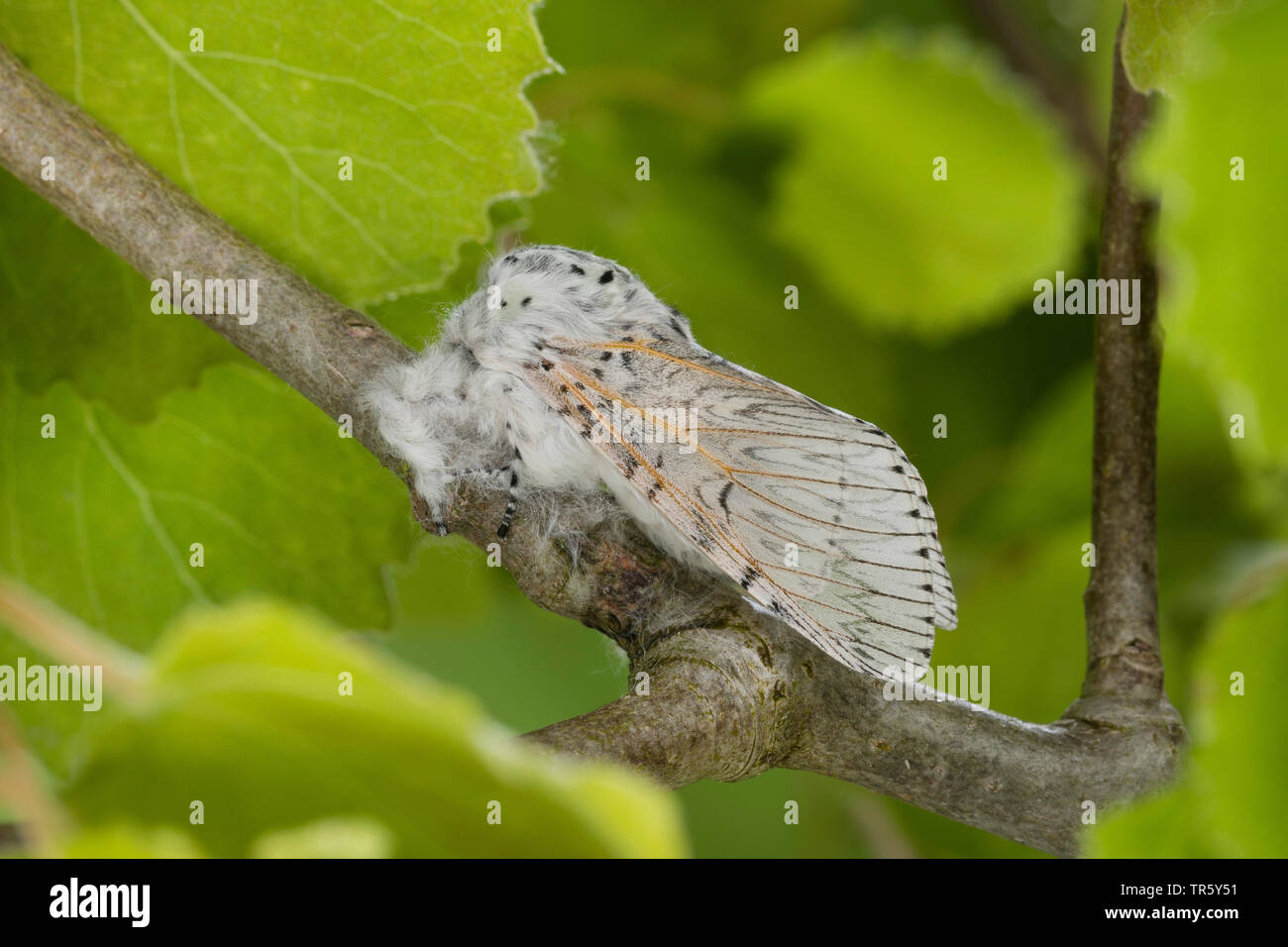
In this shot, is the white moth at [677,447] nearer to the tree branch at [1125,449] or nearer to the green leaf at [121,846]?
the tree branch at [1125,449]

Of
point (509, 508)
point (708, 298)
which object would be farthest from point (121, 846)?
point (708, 298)

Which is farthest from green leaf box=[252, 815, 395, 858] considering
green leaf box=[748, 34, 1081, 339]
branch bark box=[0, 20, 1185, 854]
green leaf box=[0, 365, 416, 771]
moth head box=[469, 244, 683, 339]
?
green leaf box=[748, 34, 1081, 339]

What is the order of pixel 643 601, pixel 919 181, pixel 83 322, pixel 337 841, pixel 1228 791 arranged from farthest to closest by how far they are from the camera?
pixel 919 181
pixel 83 322
pixel 643 601
pixel 1228 791
pixel 337 841

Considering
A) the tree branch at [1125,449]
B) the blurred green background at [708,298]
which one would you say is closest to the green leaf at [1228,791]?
the blurred green background at [708,298]

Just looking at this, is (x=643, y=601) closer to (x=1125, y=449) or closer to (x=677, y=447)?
(x=677, y=447)

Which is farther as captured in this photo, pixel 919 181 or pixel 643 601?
pixel 919 181

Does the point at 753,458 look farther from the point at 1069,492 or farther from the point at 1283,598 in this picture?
the point at 1069,492

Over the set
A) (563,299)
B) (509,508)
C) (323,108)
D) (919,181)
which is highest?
(919,181)
